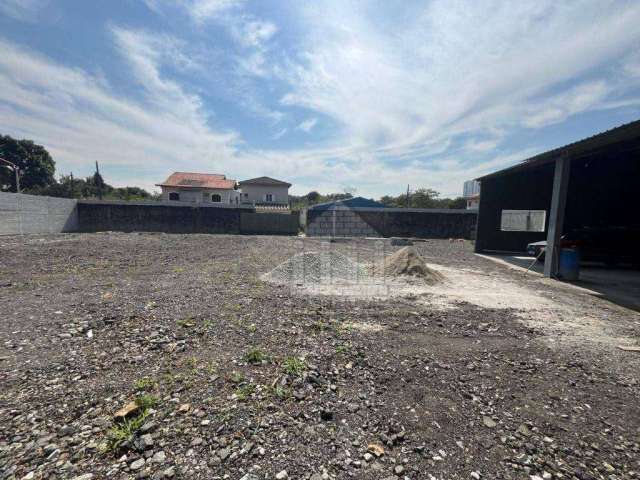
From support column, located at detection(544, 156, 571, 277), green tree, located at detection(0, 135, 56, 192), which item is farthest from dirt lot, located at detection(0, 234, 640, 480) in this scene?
green tree, located at detection(0, 135, 56, 192)

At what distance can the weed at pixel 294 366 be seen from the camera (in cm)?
274

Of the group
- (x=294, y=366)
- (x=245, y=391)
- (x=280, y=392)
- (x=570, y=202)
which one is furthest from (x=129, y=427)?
(x=570, y=202)

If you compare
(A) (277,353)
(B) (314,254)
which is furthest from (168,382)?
(B) (314,254)

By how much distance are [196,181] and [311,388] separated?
3172cm

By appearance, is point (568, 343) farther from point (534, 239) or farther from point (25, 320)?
point (534, 239)

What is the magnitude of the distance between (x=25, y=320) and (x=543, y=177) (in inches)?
644

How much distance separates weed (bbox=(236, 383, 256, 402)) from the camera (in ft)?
7.73

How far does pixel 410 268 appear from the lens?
23.7ft

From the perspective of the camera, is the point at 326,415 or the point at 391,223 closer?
the point at 326,415

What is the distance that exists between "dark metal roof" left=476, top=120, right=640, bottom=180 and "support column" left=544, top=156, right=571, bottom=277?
0.87 feet

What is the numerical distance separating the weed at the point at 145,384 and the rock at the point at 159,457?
82 centimetres

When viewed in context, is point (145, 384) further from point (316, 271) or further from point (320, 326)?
point (316, 271)

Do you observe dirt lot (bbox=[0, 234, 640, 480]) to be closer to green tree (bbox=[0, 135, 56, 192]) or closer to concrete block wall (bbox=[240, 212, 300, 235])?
concrete block wall (bbox=[240, 212, 300, 235])

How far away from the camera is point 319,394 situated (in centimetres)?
246
